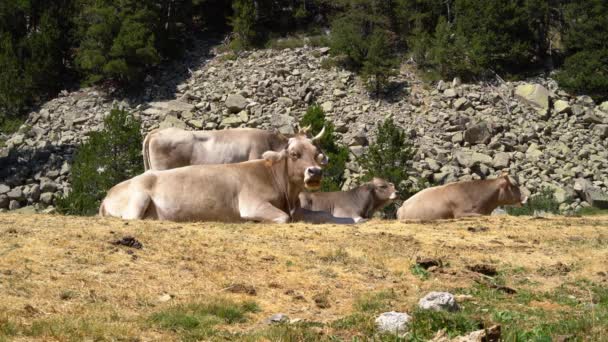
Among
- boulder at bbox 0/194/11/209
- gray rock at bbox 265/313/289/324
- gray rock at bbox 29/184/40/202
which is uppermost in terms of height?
gray rock at bbox 265/313/289/324

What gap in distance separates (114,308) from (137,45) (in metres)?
63.2

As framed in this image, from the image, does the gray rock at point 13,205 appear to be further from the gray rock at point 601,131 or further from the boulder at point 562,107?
the gray rock at point 601,131

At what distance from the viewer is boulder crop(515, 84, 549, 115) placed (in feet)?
209

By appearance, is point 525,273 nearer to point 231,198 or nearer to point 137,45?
point 231,198

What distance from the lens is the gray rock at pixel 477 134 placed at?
59594mm

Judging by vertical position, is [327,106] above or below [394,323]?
below

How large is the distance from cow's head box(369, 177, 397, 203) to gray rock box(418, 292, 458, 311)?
13.1 m

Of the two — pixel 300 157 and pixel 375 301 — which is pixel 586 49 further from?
pixel 375 301

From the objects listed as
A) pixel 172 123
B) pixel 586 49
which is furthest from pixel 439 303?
pixel 586 49

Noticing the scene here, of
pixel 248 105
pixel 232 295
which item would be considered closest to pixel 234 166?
pixel 232 295

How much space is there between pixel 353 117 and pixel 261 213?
4821 centimetres

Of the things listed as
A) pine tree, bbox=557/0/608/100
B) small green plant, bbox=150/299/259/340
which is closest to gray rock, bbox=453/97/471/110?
pine tree, bbox=557/0/608/100

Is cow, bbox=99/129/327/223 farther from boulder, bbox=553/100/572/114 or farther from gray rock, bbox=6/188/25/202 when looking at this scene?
boulder, bbox=553/100/572/114

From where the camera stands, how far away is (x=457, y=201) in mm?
21562
